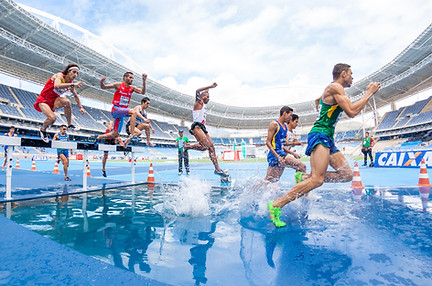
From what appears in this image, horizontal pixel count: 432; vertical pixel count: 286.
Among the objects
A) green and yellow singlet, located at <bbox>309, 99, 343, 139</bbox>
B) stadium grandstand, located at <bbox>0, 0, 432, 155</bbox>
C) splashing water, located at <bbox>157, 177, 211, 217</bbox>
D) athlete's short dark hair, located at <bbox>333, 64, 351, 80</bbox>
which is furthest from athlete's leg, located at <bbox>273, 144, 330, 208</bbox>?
stadium grandstand, located at <bbox>0, 0, 432, 155</bbox>

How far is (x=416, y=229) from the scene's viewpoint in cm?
255

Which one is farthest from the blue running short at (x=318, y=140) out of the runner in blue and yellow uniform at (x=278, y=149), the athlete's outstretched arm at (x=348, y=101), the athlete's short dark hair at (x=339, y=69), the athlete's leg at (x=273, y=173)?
the athlete's leg at (x=273, y=173)

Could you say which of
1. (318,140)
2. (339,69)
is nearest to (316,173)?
(318,140)

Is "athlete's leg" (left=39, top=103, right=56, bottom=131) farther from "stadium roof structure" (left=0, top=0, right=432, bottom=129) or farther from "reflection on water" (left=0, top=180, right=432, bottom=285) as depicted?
"stadium roof structure" (left=0, top=0, right=432, bottom=129)

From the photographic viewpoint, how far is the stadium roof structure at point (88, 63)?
20500 millimetres

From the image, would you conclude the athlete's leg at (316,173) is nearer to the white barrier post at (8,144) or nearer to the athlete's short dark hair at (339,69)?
the athlete's short dark hair at (339,69)

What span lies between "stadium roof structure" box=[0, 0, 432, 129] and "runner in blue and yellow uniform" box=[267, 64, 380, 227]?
78.9ft

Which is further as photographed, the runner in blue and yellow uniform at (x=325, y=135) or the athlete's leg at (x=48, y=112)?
the athlete's leg at (x=48, y=112)

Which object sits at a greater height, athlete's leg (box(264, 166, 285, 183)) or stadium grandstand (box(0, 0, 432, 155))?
stadium grandstand (box(0, 0, 432, 155))

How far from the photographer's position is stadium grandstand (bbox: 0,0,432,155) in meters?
21.3

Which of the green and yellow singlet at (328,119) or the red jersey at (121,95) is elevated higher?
the red jersey at (121,95)

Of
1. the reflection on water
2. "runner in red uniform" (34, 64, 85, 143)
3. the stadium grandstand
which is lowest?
the reflection on water

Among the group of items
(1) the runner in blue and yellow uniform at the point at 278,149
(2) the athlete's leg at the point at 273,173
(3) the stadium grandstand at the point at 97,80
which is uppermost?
(3) the stadium grandstand at the point at 97,80

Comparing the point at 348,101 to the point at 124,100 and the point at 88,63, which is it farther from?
the point at 88,63
